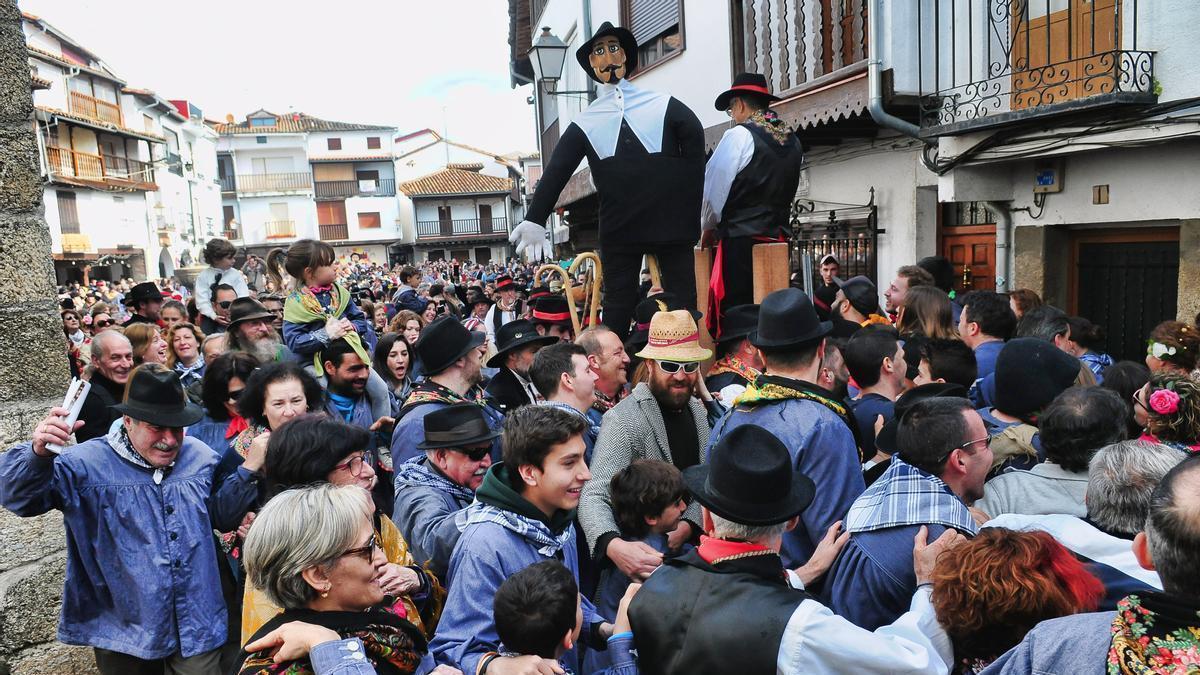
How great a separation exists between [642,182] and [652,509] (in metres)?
2.74

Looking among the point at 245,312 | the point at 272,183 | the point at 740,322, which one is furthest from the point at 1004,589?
the point at 272,183

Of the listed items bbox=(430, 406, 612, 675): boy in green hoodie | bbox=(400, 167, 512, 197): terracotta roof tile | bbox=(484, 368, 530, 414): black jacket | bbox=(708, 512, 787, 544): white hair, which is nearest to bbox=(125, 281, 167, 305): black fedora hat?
bbox=(484, 368, 530, 414): black jacket

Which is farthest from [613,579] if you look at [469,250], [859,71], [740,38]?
[469,250]

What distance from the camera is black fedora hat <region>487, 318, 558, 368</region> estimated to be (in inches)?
190

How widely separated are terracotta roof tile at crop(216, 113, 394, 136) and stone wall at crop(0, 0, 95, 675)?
58847 mm

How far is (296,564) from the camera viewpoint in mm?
2133

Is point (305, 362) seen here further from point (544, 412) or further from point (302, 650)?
point (302, 650)

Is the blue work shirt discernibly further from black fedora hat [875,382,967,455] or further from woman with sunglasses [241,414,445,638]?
black fedora hat [875,382,967,455]

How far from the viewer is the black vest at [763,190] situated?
17.5ft

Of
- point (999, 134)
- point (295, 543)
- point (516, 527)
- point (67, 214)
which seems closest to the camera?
point (295, 543)

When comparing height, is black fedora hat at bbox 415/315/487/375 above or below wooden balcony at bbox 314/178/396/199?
below

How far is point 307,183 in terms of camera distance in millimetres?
58469

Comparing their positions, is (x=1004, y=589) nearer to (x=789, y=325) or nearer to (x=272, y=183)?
(x=789, y=325)

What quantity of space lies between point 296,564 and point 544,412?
0.92 metres
